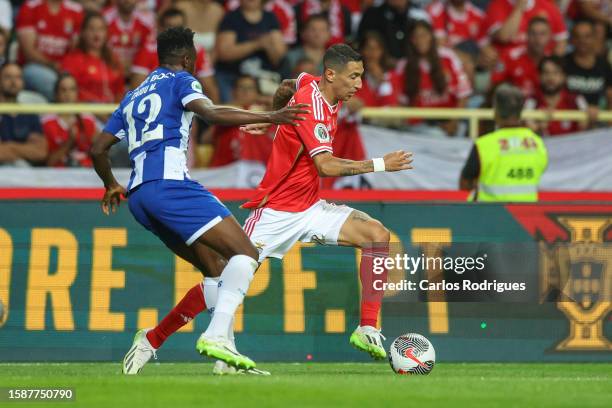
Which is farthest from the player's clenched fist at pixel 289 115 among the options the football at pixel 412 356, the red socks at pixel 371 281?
the football at pixel 412 356

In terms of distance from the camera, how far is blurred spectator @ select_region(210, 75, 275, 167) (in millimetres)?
14695

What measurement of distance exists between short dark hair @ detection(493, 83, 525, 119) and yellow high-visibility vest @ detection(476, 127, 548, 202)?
0.53ft

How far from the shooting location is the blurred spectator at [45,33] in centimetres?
1552

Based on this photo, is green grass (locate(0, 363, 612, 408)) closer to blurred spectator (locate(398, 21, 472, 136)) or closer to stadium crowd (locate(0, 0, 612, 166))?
stadium crowd (locate(0, 0, 612, 166))

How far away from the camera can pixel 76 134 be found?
14898 millimetres

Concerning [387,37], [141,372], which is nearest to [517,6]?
[387,37]

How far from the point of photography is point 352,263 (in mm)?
11164

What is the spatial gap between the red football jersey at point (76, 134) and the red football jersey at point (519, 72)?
201 inches

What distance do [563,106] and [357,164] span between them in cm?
772

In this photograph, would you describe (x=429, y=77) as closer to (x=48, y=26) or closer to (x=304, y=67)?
(x=304, y=67)

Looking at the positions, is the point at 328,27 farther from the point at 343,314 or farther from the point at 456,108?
the point at 343,314

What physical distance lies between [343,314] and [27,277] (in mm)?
2659

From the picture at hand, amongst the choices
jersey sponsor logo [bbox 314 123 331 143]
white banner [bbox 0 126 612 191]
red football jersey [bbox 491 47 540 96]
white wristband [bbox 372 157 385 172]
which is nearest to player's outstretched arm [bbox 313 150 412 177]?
white wristband [bbox 372 157 385 172]

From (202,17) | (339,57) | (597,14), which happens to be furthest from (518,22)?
(339,57)
